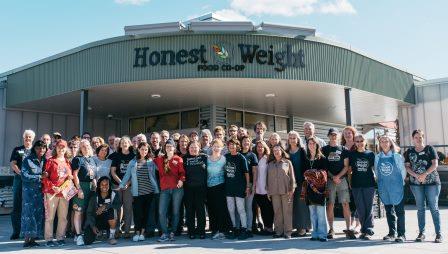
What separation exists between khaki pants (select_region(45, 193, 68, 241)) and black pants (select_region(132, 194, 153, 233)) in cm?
116

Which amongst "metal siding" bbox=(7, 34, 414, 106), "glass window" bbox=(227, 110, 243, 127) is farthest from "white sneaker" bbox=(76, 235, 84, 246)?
"glass window" bbox=(227, 110, 243, 127)

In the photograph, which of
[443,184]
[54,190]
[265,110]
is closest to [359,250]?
[54,190]

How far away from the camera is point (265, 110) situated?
1727 cm

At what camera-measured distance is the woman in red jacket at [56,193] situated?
654cm

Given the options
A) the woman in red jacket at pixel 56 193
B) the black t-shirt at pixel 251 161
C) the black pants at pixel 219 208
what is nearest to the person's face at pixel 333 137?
the black t-shirt at pixel 251 161

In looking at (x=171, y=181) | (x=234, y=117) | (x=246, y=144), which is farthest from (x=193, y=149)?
(x=234, y=117)

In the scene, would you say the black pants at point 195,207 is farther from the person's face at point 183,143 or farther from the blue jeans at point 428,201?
the blue jeans at point 428,201

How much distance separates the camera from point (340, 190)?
6.89 m

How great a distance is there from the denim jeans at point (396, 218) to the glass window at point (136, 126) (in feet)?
43.1

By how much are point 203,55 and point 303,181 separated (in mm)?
5269

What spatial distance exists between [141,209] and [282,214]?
250 centimetres

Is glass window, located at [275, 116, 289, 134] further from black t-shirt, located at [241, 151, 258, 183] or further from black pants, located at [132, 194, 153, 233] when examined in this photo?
black pants, located at [132, 194, 153, 233]

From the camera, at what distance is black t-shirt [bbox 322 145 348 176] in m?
6.77

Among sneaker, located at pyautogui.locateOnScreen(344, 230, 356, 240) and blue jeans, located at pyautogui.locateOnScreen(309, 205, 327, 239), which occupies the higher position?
blue jeans, located at pyautogui.locateOnScreen(309, 205, 327, 239)
